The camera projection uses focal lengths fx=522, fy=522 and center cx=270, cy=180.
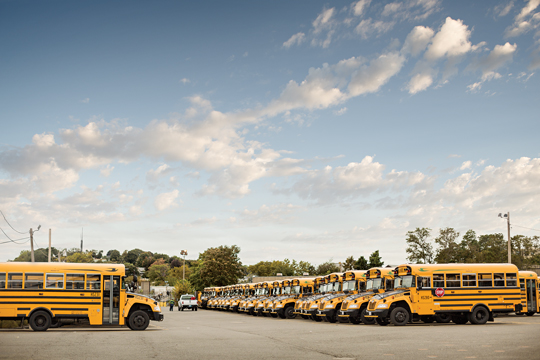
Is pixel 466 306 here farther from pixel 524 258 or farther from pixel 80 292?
pixel 524 258

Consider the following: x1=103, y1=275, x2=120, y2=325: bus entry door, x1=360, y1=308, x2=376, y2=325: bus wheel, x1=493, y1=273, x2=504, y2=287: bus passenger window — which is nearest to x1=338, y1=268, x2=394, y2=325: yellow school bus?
x1=360, y1=308, x2=376, y2=325: bus wheel

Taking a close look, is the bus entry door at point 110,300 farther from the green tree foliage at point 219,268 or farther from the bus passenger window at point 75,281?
the green tree foliage at point 219,268

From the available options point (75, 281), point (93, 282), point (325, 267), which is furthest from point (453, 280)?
point (325, 267)

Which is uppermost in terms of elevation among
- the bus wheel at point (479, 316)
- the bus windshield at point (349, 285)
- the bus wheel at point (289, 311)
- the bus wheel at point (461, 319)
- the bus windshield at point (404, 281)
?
the bus windshield at point (404, 281)

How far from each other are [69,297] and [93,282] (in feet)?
3.64

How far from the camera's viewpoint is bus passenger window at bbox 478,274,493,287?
2411cm

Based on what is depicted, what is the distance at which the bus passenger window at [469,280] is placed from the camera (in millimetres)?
23953

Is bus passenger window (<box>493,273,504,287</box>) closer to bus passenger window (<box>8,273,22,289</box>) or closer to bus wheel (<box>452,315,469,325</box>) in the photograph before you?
bus wheel (<box>452,315,469,325</box>)

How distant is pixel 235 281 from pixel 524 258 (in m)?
51.1

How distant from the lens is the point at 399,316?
22859mm

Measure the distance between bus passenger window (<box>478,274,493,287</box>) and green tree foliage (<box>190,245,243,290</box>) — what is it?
6193 centimetres

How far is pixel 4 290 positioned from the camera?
70.2ft

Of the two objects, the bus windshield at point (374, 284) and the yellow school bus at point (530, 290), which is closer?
the bus windshield at point (374, 284)

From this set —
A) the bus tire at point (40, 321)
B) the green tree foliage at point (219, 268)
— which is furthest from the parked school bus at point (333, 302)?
the green tree foliage at point (219, 268)
